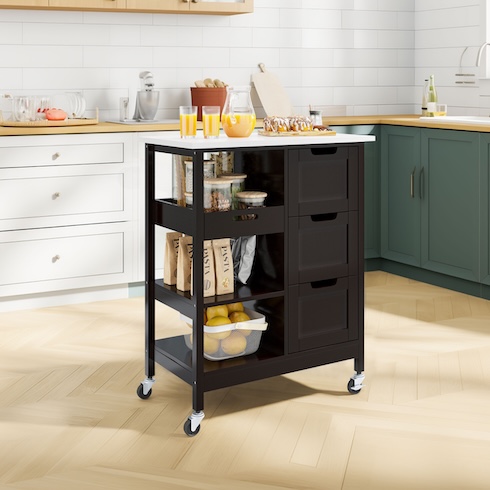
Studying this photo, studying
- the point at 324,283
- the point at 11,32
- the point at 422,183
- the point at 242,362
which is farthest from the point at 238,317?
the point at 11,32

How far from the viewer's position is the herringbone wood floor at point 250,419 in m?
2.66

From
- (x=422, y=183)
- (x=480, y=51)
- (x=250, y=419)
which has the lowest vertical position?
(x=250, y=419)

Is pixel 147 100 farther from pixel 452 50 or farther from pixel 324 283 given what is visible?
pixel 324 283

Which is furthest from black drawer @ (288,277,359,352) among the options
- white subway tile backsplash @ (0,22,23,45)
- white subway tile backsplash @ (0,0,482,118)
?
white subway tile backsplash @ (0,22,23,45)

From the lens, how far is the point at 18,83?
202 inches

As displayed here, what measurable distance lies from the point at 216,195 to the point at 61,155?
6.18ft

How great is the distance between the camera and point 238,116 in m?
3.15

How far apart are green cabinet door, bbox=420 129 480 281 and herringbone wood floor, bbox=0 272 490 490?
0.70 m

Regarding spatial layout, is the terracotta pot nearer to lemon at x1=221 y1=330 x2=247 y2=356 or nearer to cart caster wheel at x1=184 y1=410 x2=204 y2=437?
lemon at x1=221 y1=330 x2=247 y2=356

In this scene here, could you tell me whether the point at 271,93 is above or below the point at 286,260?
above

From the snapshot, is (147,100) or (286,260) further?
(147,100)

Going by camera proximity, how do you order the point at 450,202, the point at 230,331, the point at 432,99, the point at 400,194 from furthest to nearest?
the point at 432,99 → the point at 400,194 → the point at 450,202 → the point at 230,331

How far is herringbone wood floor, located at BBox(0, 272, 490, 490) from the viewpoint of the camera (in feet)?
8.73

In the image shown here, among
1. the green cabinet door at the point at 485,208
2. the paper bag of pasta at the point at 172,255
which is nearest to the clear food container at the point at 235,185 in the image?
the paper bag of pasta at the point at 172,255
